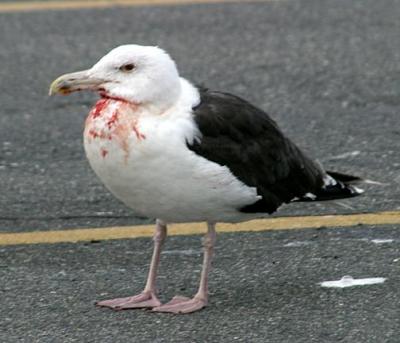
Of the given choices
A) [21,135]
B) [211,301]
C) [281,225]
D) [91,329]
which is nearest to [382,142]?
[281,225]

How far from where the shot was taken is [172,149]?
17.8 ft

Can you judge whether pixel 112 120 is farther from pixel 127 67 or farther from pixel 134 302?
pixel 134 302

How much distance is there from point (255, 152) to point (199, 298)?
0.63 meters

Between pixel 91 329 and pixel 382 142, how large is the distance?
3.14 metres

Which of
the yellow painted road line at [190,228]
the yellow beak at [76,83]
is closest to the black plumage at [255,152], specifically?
the yellow beak at [76,83]

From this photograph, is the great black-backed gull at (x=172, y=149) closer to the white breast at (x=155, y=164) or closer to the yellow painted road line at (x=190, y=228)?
the white breast at (x=155, y=164)

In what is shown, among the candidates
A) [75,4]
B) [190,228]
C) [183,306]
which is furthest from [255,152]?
[75,4]

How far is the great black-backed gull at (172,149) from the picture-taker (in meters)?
5.45

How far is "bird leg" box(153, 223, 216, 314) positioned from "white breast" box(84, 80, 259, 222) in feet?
0.72

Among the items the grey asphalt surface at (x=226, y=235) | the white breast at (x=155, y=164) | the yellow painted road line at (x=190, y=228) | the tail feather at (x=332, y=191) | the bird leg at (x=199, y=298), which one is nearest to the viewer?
the white breast at (x=155, y=164)

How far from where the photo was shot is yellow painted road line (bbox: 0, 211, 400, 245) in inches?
265

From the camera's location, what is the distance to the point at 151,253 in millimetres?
6480

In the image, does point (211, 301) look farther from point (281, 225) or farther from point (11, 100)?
point (11, 100)

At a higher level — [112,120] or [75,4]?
[112,120]
